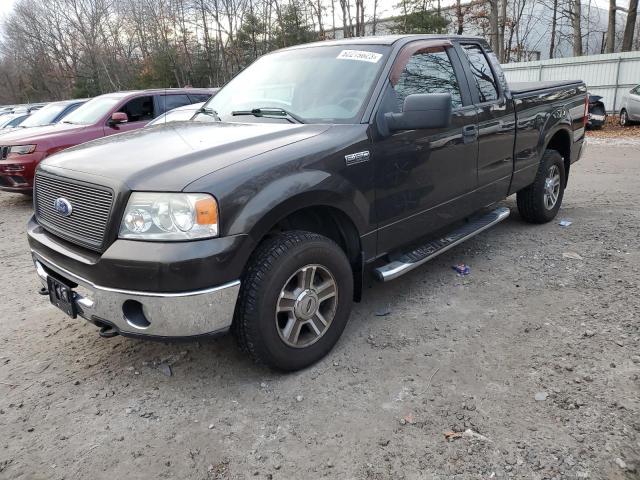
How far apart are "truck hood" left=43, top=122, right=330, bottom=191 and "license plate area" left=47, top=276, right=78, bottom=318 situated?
64 centimetres

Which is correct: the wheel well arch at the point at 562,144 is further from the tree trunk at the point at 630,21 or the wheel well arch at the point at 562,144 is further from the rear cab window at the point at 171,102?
the tree trunk at the point at 630,21

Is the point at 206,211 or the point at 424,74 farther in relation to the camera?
the point at 424,74

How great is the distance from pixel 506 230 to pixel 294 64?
3080 millimetres

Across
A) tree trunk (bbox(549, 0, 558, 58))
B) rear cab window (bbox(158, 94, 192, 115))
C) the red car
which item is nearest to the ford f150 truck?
the red car

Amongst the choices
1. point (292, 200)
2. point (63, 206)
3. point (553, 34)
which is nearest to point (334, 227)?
point (292, 200)

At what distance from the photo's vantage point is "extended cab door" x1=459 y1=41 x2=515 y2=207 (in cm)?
416

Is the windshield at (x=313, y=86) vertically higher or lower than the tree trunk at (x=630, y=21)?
lower

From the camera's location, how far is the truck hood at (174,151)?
2.48 metres

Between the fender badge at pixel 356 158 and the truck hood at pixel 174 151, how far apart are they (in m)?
0.24

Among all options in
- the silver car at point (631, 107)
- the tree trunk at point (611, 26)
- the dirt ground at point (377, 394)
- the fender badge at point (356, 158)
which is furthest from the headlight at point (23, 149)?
the tree trunk at point (611, 26)

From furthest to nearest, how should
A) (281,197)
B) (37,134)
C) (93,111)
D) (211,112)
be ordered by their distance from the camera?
(93,111) < (37,134) < (211,112) < (281,197)

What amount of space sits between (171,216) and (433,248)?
7.06ft

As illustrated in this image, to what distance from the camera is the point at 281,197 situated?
8.57 ft

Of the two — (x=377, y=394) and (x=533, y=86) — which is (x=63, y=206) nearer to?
(x=377, y=394)
